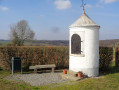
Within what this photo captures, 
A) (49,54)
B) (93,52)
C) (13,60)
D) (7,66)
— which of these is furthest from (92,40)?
(7,66)

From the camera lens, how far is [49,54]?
44.9 feet

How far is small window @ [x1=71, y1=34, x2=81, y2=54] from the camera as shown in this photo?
11.1 m

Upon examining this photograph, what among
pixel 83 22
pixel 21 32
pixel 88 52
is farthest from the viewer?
pixel 21 32

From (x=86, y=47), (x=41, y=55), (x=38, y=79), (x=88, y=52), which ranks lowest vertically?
(x=38, y=79)

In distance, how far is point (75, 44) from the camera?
1134 centimetres

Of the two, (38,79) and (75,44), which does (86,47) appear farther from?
(38,79)

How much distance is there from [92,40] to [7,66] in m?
6.60

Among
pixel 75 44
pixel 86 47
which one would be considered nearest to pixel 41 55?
pixel 75 44

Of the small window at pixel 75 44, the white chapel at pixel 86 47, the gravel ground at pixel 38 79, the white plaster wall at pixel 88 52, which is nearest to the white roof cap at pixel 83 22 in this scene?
the white chapel at pixel 86 47

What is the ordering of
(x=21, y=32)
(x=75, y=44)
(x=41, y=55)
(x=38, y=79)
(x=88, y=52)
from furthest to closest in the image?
(x=21, y=32), (x=41, y=55), (x=75, y=44), (x=88, y=52), (x=38, y=79)

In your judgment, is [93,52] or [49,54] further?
[49,54]

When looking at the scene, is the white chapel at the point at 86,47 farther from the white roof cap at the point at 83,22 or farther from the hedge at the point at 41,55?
the hedge at the point at 41,55

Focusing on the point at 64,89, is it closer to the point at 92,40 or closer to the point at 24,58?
the point at 92,40

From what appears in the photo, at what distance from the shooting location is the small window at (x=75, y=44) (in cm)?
1106
